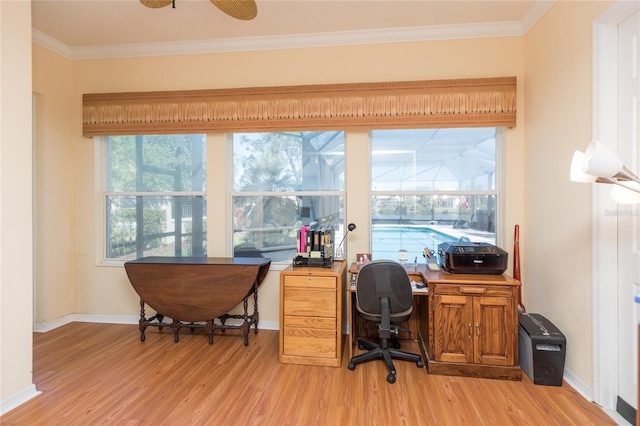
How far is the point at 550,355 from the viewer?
2.03m

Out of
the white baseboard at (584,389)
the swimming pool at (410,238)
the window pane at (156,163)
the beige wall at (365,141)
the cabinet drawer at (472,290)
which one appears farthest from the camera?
the window pane at (156,163)

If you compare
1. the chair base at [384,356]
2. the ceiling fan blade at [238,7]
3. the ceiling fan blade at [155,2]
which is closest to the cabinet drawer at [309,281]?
the chair base at [384,356]

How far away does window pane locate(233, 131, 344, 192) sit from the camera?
9.75 feet

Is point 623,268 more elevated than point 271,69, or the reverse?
point 271,69

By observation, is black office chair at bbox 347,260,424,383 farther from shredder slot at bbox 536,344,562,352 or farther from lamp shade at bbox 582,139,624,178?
lamp shade at bbox 582,139,624,178

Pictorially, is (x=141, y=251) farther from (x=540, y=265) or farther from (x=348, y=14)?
(x=540, y=265)

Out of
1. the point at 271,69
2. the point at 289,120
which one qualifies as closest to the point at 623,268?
the point at 289,120

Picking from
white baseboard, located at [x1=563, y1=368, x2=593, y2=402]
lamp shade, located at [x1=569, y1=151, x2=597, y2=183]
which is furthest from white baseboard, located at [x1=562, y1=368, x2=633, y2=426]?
lamp shade, located at [x1=569, y1=151, x2=597, y2=183]

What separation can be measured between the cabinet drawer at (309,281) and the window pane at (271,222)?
697mm

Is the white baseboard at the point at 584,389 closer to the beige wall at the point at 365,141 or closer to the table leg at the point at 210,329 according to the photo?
the beige wall at the point at 365,141

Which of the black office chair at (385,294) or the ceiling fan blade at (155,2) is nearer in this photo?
the ceiling fan blade at (155,2)

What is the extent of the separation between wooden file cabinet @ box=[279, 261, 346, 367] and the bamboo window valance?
54.0 inches

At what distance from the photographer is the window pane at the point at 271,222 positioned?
118 inches

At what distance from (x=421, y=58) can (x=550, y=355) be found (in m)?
2.54
